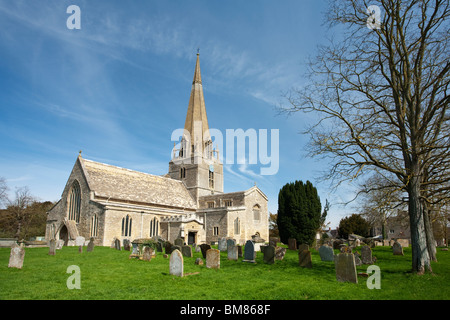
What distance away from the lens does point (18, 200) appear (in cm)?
3588

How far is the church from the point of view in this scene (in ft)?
79.9

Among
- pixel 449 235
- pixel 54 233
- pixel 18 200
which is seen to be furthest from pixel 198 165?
pixel 449 235

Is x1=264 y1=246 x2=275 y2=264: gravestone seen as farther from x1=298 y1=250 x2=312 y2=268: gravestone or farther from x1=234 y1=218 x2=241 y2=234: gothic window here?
x1=234 y1=218 x2=241 y2=234: gothic window

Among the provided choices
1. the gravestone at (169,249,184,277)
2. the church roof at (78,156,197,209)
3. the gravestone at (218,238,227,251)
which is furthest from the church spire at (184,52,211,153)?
the gravestone at (169,249,184,277)

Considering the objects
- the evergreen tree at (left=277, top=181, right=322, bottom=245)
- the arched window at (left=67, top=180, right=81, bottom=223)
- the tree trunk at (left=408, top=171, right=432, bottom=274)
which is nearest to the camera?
the tree trunk at (left=408, top=171, right=432, bottom=274)

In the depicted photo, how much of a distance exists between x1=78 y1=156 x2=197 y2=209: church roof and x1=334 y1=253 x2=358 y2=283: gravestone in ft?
69.3

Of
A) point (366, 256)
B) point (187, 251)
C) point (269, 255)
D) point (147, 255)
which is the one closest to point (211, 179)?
point (187, 251)

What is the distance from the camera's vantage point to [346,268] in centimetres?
853

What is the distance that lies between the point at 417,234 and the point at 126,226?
21035mm

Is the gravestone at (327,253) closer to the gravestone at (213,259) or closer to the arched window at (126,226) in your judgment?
the gravestone at (213,259)

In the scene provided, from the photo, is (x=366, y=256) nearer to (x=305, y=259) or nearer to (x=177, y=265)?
(x=305, y=259)
